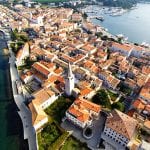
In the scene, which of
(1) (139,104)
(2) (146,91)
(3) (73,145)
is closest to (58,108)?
(3) (73,145)

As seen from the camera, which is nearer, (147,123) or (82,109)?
(147,123)

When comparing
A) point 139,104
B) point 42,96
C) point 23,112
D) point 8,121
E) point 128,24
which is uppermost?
point 42,96

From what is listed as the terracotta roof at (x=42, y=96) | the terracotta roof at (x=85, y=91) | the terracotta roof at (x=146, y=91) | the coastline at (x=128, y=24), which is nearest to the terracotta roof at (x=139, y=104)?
the terracotta roof at (x=146, y=91)

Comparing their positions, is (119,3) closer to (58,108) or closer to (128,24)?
(128,24)

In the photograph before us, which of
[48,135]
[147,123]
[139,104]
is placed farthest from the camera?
[139,104]

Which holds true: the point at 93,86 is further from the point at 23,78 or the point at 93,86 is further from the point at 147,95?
the point at 23,78

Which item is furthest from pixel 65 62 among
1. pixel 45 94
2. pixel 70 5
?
pixel 70 5

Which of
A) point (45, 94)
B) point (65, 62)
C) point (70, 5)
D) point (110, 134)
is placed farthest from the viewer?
point (70, 5)

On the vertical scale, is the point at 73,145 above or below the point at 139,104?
below
